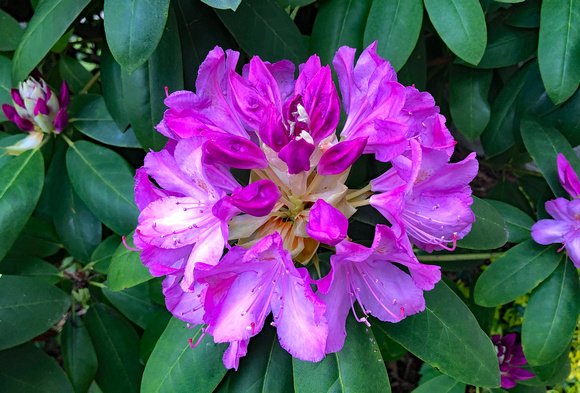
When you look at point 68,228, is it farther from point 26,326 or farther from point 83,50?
point 83,50

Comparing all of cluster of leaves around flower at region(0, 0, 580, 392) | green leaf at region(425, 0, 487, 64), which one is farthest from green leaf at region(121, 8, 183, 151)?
green leaf at region(425, 0, 487, 64)

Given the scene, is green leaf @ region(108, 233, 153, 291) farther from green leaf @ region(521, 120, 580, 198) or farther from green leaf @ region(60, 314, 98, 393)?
green leaf @ region(521, 120, 580, 198)

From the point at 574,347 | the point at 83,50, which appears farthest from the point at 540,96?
the point at 83,50

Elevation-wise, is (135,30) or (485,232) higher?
(135,30)

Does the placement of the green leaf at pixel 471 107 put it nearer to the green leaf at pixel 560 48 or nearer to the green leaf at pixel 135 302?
the green leaf at pixel 560 48

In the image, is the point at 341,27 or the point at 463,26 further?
the point at 341,27

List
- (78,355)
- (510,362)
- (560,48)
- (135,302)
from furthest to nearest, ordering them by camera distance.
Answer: (510,362)
(135,302)
(78,355)
(560,48)

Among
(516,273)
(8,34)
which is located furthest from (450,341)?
(8,34)

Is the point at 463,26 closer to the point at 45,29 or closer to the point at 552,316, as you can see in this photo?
the point at 552,316
